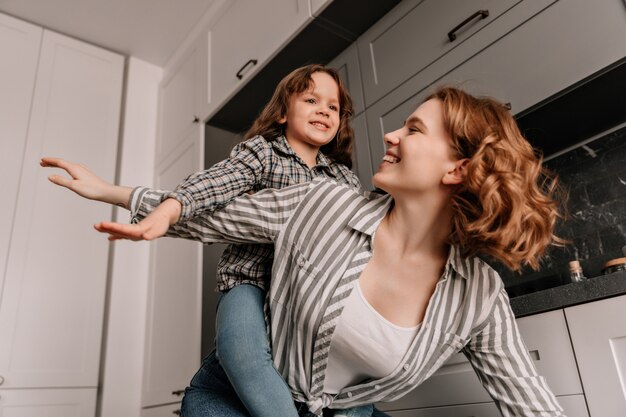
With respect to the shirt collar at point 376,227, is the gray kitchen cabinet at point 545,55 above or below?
above

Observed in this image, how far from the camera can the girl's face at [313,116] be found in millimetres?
1279

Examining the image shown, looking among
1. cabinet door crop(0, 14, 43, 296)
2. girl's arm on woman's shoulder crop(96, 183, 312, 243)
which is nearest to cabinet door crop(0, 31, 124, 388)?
cabinet door crop(0, 14, 43, 296)

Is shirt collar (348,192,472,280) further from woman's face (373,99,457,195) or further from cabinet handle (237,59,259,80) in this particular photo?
cabinet handle (237,59,259,80)

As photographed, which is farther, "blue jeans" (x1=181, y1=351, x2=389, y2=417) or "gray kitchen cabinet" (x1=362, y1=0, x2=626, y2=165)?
"gray kitchen cabinet" (x1=362, y1=0, x2=626, y2=165)

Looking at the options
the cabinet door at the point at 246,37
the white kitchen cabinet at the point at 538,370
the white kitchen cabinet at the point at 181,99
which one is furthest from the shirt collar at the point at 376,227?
the white kitchen cabinet at the point at 181,99

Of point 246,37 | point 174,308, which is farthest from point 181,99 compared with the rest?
point 174,308

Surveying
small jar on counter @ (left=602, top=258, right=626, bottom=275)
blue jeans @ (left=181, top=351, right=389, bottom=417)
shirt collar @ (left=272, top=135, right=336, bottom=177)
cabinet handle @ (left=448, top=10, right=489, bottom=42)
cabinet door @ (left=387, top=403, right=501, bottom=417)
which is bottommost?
cabinet door @ (left=387, top=403, right=501, bottom=417)

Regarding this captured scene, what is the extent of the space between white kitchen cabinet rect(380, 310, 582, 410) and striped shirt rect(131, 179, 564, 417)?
0.21 meters

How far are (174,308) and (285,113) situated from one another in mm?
1453

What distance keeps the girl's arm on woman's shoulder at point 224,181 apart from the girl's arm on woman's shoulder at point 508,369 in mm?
527

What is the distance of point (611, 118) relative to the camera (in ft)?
4.87

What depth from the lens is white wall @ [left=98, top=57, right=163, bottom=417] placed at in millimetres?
2461

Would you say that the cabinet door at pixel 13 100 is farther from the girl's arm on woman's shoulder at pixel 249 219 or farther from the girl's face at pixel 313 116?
the girl's arm on woman's shoulder at pixel 249 219

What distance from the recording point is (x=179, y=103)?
2828 mm
